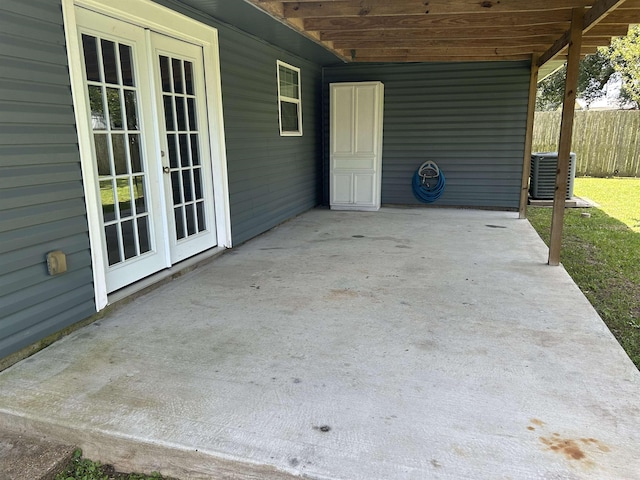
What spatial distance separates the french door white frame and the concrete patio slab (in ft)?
1.96

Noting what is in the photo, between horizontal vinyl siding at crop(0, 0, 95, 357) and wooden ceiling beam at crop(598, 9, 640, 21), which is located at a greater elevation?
wooden ceiling beam at crop(598, 9, 640, 21)

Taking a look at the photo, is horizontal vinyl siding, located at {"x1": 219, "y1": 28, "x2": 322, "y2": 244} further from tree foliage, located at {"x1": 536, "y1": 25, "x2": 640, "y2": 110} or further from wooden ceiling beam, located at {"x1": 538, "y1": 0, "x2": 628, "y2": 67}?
tree foliage, located at {"x1": 536, "y1": 25, "x2": 640, "y2": 110}

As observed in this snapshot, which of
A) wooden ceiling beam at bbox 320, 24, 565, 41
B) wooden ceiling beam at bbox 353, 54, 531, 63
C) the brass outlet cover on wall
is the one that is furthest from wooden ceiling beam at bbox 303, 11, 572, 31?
the brass outlet cover on wall

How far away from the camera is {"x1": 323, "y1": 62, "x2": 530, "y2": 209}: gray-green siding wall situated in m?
7.01

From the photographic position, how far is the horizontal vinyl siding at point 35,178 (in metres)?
2.31

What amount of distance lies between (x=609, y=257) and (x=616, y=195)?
4.99m

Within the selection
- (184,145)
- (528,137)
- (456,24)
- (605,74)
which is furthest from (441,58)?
(605,74)

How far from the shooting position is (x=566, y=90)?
3.97 metres

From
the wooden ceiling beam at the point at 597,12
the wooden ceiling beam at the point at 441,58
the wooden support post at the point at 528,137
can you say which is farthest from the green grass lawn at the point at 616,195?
the wooden ceiling beam at the point at 597,12

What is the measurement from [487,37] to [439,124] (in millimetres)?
2223

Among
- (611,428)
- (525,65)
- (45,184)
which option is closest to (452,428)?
(611,428)

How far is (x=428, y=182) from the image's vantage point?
7.47m

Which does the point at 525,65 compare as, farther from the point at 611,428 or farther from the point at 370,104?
the point at 611,428

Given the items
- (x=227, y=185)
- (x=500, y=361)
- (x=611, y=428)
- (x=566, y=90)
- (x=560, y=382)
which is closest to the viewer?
(x=611, y=428)
